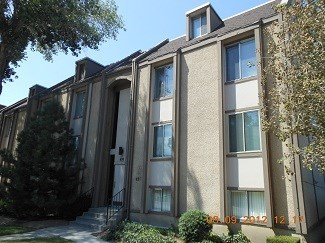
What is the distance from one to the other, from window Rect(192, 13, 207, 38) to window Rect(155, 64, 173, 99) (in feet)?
9.58

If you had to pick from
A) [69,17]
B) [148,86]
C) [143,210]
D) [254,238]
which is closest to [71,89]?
[69,17]

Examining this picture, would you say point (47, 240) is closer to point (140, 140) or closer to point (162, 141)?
point (140, 140)

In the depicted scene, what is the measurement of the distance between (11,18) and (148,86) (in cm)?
943

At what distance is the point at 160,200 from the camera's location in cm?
1505

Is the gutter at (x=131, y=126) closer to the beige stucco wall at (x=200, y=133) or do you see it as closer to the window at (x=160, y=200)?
the window at (x=160, y=200)

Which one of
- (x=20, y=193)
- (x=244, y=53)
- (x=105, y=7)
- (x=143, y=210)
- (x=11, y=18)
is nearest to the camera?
(x=244, y=53)

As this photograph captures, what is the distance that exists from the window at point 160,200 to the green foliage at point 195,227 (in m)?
2.80

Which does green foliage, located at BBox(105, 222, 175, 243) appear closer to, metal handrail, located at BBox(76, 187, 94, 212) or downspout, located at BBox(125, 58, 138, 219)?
downspout, located at BBox(125, 58, 138, 219)

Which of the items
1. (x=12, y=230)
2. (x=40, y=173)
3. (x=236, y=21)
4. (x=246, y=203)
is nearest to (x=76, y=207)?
(x=40, y=173)

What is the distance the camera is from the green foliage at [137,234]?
459 inches

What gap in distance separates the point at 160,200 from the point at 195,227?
3790 mm

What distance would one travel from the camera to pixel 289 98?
9.09m

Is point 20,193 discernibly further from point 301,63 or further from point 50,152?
point 301,63

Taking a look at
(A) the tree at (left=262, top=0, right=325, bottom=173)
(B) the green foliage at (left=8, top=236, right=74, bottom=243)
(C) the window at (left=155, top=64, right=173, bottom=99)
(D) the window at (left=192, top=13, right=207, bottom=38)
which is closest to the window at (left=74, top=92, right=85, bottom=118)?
(C) the window at (left=155, top=64, right=173, bottom=99)
